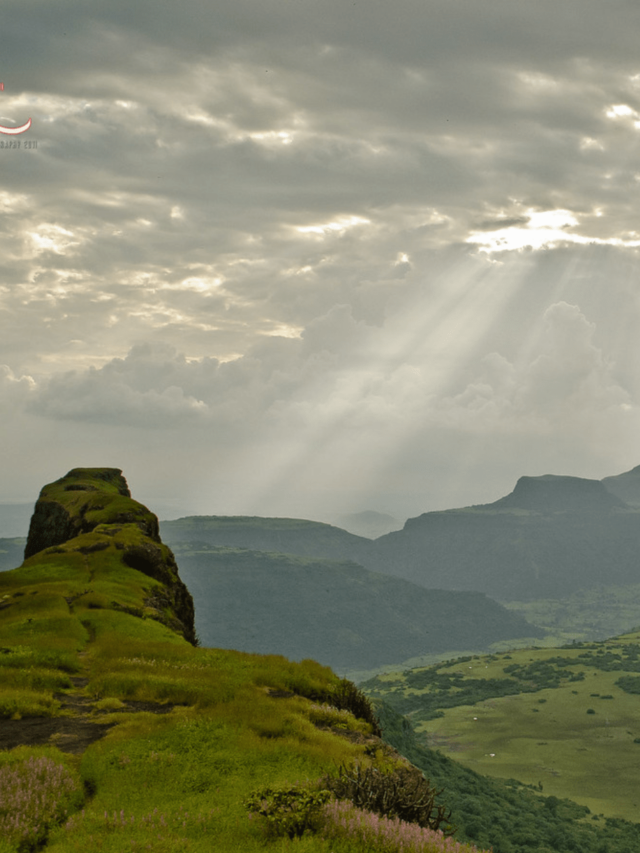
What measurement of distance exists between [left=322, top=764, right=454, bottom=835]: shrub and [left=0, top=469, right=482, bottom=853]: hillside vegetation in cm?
3

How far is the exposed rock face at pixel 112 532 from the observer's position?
53.7 metres

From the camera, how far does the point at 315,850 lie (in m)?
10.6

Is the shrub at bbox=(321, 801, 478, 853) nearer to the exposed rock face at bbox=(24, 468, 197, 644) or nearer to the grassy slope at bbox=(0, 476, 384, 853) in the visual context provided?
the grassy slope at bbox=(0, 476, 384, 853)

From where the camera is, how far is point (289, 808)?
1180 cm

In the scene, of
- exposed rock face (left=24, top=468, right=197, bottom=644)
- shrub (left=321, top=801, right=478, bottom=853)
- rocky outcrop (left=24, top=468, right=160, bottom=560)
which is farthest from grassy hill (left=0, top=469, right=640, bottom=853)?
rocky outcrop (left=24, top=468, right=160, bottom=560)

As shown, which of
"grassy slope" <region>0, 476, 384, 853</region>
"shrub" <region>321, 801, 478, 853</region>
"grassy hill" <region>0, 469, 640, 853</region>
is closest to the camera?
"shrub" <region>321, 801, 478, 853</region>

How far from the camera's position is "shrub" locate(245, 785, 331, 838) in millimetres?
11461

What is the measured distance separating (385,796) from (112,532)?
177 ft

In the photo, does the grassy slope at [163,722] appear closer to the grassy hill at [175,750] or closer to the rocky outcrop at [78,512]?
the grassy hill at [175,750]


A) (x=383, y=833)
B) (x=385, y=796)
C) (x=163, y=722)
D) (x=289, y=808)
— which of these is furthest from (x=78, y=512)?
(x=383, y=833)

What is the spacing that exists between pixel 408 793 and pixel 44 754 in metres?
7.82

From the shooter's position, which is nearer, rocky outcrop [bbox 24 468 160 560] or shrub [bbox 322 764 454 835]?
shrub [bbox 322 764 454 835]

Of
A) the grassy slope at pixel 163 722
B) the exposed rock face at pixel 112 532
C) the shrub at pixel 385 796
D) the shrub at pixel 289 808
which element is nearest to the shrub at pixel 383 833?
the shrub at pixel 289 808

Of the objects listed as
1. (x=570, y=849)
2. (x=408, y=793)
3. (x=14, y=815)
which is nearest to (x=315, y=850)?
(x=408, y=793)
